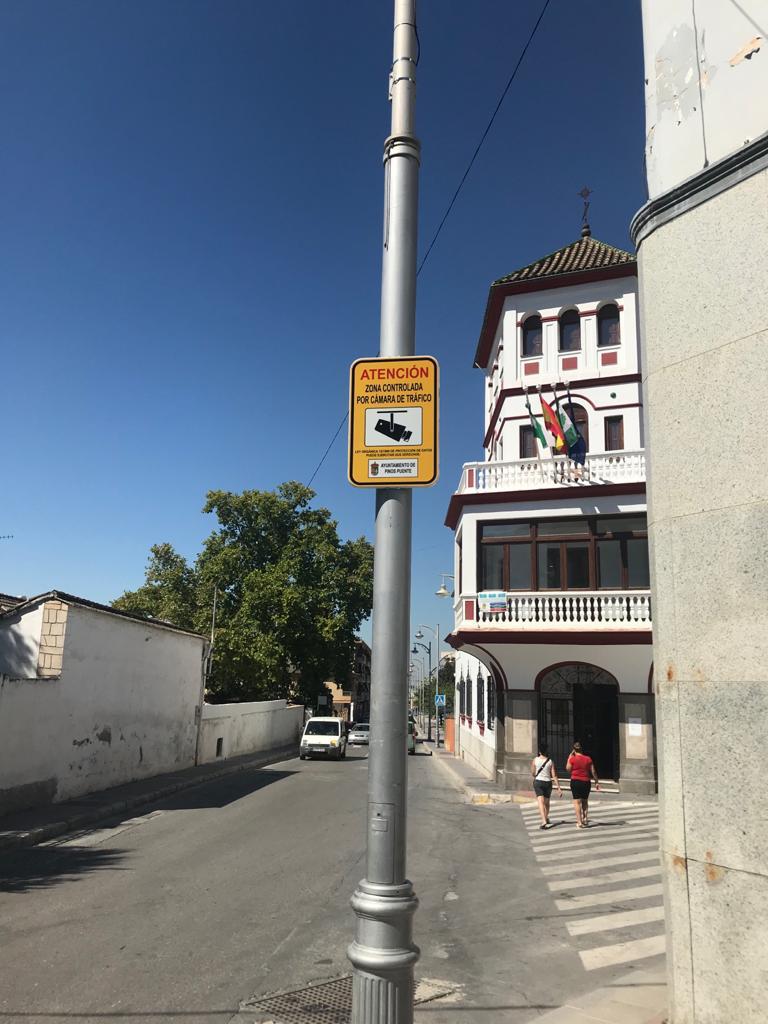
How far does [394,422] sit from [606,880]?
28.4 ft

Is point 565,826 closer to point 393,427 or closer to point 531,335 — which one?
point 393,427

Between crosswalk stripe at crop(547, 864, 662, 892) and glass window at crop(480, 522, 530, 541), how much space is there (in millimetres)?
10619

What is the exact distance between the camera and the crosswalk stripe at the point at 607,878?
941 cm

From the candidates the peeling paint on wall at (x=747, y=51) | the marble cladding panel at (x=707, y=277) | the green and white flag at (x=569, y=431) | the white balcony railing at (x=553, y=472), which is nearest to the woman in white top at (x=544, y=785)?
the white balcony railing at (x=553, y=472)

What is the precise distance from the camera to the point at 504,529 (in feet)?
66.6

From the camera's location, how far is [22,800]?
14.4m

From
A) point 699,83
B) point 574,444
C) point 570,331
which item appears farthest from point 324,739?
point 699,83

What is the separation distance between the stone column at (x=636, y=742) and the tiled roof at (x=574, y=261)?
13.2 m

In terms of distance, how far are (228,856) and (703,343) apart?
9579 millimetres

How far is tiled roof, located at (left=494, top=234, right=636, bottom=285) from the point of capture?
23125 millimetres

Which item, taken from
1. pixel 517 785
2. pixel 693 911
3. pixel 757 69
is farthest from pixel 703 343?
pixel 517 785

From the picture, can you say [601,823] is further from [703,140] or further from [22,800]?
[703,140]

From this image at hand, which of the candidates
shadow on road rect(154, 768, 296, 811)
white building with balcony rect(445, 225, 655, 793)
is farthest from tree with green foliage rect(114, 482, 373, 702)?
white building with balcony rect(445, 225, 655, 793)

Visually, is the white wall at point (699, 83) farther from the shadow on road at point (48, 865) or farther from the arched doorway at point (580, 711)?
the arched doorway at point (580, 711)
